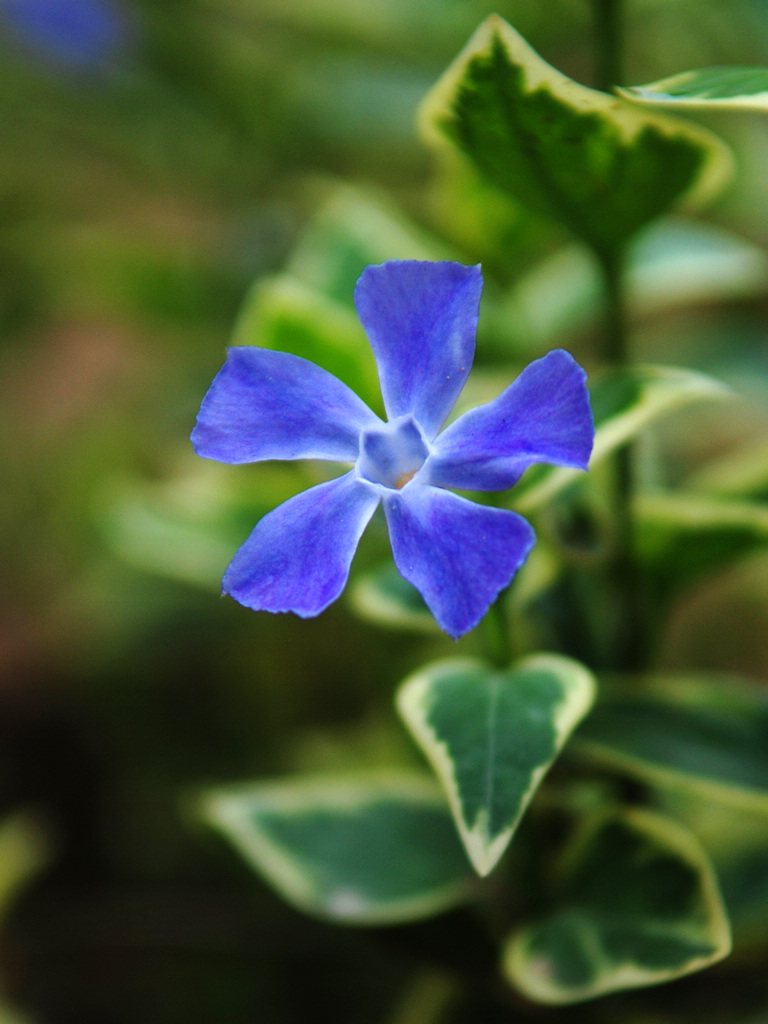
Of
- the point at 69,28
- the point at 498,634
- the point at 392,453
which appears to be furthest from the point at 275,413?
the point at 69,28

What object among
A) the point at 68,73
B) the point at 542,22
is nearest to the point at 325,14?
the point at 542,22

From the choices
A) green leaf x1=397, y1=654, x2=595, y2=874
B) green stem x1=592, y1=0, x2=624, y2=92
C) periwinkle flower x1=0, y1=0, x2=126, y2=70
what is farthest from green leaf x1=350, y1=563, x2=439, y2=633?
periwinkle flower x1=0, y1=0, x2=126, y2=70

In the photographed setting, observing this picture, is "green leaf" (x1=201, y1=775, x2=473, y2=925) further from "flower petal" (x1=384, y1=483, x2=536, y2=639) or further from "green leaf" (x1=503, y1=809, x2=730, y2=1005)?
"flower petal" (x1=384, y1=483, x2=536, y2=639)

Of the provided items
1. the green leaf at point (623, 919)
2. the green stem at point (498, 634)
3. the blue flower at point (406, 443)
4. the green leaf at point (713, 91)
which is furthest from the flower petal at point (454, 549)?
the green leaf at point (623, 919)

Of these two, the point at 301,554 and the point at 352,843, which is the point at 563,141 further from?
the point at 352,843

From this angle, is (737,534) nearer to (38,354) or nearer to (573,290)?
(573,290)

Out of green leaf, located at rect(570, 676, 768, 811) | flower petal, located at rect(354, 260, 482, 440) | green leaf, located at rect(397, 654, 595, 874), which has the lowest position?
green leaf, located at rect(570, 676, 768, 811)

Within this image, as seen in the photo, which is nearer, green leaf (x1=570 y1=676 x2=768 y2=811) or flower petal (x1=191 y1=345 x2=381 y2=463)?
flower petal (x1=191 y1=345 x2=381 y2=463)
